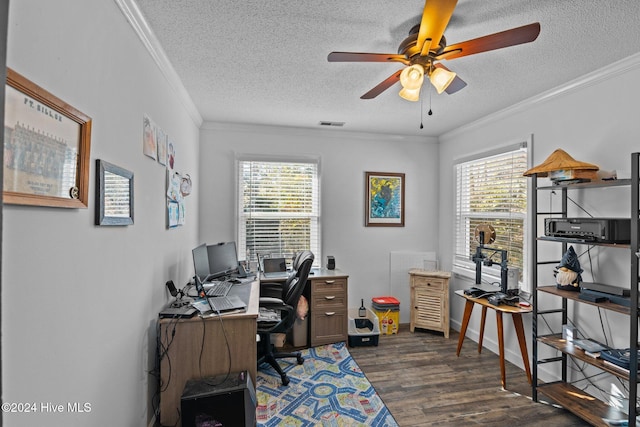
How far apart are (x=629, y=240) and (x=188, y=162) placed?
3.54 m

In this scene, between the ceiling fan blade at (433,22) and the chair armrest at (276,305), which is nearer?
the ceiling fan blade at (433,22)

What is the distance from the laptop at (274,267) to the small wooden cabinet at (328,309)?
15.1 inches

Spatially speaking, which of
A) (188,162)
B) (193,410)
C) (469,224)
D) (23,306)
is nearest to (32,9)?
(23,306)

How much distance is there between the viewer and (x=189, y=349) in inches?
79.7

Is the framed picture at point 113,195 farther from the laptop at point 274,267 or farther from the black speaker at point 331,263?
the black speaker at point 331,263

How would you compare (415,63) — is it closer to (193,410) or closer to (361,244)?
(193,410)

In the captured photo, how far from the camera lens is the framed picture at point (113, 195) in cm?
131

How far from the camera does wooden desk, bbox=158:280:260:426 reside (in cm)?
199

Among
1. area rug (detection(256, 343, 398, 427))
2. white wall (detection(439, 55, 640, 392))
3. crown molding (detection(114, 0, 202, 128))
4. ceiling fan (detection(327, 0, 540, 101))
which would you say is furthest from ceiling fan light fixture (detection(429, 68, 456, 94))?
area rug (detection(256, 343, 398, 427))

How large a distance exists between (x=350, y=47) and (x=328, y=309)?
2.56 m

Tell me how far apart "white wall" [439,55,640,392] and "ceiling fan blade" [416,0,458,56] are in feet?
5.34

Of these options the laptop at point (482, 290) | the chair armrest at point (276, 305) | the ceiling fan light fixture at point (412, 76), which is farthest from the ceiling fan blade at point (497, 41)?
the laptop at point (482, 290)

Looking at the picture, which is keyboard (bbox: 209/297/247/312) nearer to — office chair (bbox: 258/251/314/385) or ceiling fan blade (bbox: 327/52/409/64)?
office chair (bbox: 258/251/314/385)

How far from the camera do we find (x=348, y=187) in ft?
13.2
